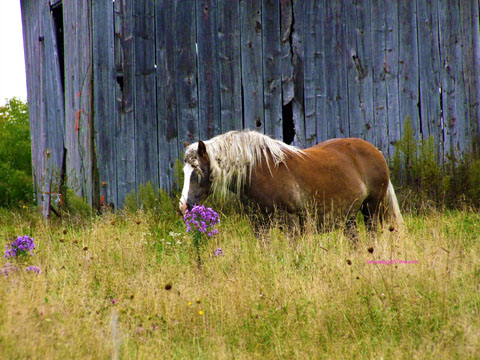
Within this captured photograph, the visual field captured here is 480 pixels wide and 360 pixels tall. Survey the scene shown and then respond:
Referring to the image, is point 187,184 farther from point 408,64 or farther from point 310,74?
point 408,64

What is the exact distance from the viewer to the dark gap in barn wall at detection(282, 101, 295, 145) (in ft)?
28.6

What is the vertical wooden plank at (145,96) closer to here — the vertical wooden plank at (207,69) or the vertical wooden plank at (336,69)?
the vertical wooden plank at (207,69)

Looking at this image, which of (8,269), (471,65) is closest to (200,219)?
(8,269)

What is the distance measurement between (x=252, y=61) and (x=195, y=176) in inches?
140

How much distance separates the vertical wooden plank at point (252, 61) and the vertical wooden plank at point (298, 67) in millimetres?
536

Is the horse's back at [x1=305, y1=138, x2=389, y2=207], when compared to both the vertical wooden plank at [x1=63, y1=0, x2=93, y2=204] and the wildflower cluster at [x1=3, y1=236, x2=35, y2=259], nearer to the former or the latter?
the wildflower cluster at [x1=3, y1=236, x2=35, y2=259]

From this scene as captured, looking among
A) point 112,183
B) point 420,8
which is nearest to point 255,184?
point 112,183

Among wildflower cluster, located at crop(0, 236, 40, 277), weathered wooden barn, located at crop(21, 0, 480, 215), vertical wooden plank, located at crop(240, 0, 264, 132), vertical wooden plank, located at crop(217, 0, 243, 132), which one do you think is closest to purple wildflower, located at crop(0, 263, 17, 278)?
wildflower cluster, located at crop(0, 236, 40, 277)

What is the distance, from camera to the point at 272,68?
855cm

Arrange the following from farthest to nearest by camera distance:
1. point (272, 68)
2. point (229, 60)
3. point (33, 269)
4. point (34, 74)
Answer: point (34, 74)
point (272, 68)
point (229, 60)
point (33, 269)

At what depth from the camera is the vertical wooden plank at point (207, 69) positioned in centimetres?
835

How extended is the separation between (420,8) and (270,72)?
9.23 feet

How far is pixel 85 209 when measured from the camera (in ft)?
25.5

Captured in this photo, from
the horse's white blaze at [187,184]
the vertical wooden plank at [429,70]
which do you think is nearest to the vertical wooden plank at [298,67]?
the vertical wooden plank at [429,70]
